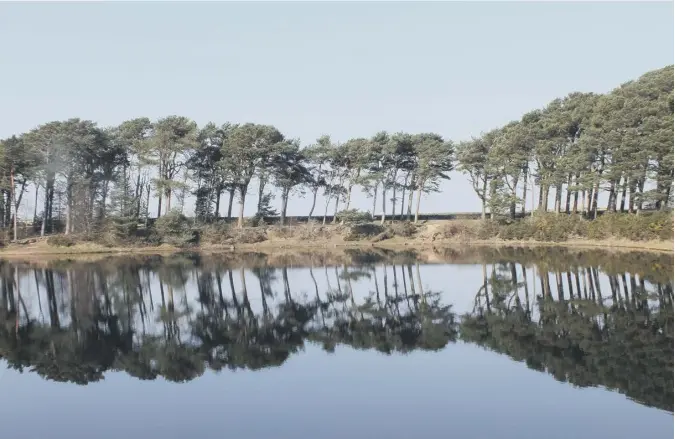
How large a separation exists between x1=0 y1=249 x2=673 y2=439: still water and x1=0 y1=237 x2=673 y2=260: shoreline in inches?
799

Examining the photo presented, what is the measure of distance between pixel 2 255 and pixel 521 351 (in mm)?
47922

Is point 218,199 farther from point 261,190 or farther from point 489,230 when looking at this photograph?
point 489,230

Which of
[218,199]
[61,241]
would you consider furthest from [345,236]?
[61,241]

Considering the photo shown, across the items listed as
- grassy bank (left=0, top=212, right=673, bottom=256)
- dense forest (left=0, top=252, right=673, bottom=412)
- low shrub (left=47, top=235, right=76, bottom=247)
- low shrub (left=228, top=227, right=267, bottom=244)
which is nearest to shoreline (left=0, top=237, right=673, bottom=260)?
grassy bank (left=0, top=212, right=673, bottom=256)

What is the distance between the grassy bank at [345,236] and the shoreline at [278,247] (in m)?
0.08

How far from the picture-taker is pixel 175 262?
4344cm

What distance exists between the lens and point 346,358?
15344 mm

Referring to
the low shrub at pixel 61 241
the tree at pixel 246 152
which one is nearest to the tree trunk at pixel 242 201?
the tree at pixel 246 152

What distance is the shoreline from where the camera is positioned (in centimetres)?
5062

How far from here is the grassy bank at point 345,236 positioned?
162 feet

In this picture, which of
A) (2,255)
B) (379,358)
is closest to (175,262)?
(2,255)

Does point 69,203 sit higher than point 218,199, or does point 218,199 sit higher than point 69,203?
point 218,199

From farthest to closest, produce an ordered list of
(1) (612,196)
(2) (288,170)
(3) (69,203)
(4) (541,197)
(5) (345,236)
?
(2) (288,170) → (5) (345,236) → (4) (541,197) → (3) (69,203) → (1) (612,196)

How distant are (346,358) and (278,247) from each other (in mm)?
42583
